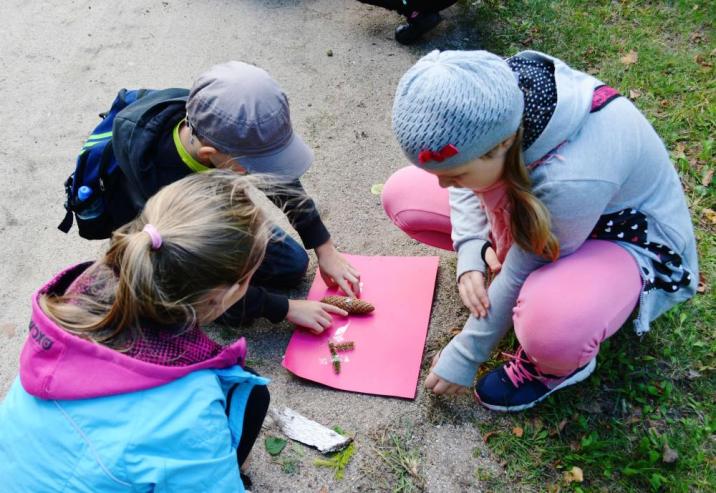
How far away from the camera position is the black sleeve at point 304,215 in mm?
1941

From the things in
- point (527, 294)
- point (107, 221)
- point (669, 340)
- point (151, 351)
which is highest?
point (151, 351)

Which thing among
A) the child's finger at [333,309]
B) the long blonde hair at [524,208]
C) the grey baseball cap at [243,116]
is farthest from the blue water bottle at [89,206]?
the long blonde hair at [524,208]

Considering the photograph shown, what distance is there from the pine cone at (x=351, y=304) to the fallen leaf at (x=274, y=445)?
47cm

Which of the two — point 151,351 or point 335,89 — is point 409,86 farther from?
point 335,89

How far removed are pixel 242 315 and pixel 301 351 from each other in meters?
0.22

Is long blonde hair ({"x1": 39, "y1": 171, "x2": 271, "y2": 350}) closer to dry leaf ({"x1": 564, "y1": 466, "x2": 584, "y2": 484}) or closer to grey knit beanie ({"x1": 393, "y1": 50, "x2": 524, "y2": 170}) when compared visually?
grey knit beanie ({"x1": 393, "y1": 50, "x2": 524, "y2": 170})

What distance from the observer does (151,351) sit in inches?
47.2

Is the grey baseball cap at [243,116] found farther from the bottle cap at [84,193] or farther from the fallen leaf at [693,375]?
the fallen leaf at [693,375]

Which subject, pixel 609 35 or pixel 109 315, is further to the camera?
pixel 609 35

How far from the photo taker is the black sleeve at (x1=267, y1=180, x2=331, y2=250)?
194 cm

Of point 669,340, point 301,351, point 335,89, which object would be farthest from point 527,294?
point 335,89

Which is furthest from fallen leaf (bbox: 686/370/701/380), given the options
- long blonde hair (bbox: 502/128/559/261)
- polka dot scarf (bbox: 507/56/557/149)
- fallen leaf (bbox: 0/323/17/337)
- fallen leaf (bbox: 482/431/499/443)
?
fallen leaf (bbox: 0/323/17/337)

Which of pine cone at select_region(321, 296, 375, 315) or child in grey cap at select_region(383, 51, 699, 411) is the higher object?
child in grey cap at select_region(383, 51, 699, 411)

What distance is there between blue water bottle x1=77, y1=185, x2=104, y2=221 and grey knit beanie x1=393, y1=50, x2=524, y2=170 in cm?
103
